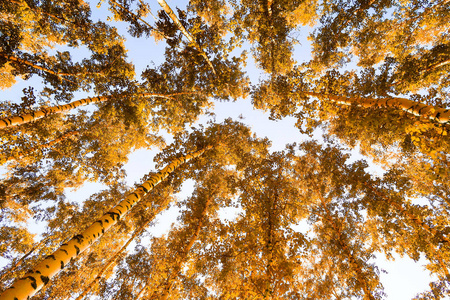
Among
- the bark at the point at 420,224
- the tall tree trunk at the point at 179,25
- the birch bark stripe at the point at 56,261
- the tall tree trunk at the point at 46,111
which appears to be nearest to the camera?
the birch bark stripe at the point at 56,261

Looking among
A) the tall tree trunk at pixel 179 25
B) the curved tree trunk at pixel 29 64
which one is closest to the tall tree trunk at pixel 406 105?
the tall tree trunk at pixel 179 25

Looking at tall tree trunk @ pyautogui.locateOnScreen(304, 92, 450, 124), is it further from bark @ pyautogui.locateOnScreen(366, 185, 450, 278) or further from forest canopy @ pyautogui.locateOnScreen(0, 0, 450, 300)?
bark @ pyautogui.locateOnScreen(366, 185, 450, 278)

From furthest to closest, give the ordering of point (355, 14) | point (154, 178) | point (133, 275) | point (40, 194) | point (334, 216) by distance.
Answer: point (40, 194), point (133, 275), point (334, 216), point (355, 14), point (154, 178)

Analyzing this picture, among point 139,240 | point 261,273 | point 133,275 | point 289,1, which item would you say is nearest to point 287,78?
point 289,1

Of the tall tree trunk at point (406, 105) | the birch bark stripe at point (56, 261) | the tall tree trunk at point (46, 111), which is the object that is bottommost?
the birch bark stripe at point (56, 261)

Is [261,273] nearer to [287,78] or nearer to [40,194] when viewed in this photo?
[287,78]

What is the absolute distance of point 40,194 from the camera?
11727 mm

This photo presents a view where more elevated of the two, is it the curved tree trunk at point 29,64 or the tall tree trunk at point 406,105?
the tall tree trunk at point 406,105

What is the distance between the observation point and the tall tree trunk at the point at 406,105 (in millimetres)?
3502

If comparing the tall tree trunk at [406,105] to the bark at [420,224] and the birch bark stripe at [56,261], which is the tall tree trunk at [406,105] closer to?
the bark at [420,224]

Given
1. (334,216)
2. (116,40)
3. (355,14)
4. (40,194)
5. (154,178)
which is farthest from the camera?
(40,194)

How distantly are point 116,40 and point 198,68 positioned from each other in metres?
3.90

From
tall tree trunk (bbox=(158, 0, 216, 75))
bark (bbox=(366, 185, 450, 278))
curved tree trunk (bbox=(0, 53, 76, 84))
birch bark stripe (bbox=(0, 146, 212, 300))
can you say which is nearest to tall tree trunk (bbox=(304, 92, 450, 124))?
bark (bbox=(366, 185, 450, 278))

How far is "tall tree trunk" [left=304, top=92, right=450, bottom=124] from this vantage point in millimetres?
3502
